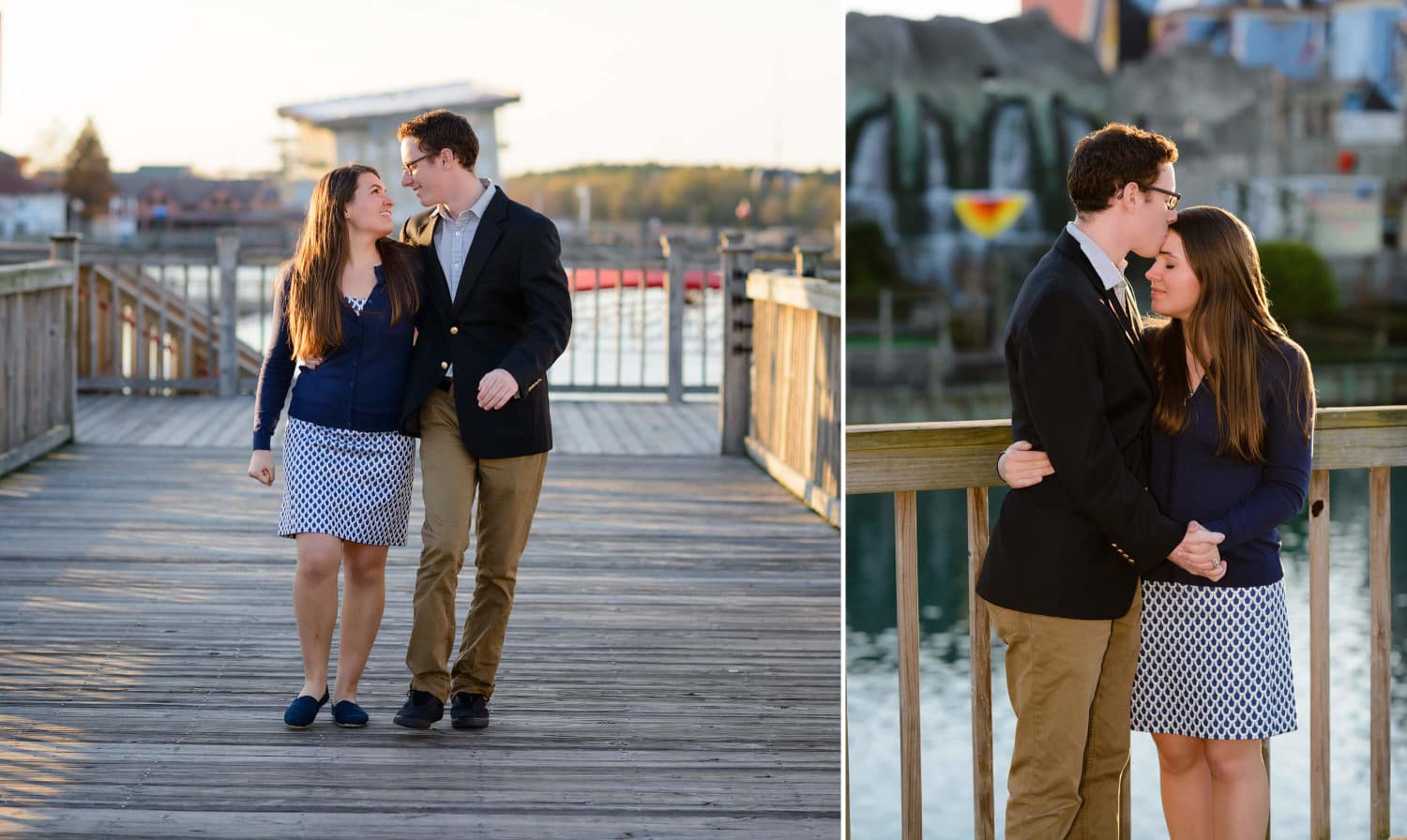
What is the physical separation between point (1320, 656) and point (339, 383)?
2.08 m

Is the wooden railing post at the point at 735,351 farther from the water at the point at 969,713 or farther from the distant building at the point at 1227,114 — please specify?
the distant building at the point at 1227,114

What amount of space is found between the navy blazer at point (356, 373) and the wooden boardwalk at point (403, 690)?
0.71m

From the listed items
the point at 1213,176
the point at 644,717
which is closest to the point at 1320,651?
the point at 644,717

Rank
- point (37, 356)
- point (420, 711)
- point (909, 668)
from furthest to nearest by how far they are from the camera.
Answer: point (37, 356)
point (420, 711)
point (909, 668)

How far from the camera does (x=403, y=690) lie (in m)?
4.15

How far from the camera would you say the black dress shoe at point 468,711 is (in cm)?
378

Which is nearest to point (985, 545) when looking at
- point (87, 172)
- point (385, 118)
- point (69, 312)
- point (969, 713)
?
point (69, 312)

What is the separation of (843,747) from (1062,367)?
69 centimetres

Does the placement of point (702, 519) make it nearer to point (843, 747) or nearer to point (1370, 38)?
point (843, 747)

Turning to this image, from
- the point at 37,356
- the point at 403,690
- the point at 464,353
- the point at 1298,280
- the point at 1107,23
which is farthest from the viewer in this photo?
the point at 1107,23

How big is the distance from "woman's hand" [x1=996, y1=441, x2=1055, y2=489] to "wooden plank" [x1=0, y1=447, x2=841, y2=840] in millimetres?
926

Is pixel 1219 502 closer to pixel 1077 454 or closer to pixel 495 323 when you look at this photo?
pixel 1077 454

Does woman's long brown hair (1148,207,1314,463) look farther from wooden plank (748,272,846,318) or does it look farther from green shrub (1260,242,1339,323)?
green shrub (1260,242,1339,323)

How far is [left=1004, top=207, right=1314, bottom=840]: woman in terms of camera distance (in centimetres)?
268
